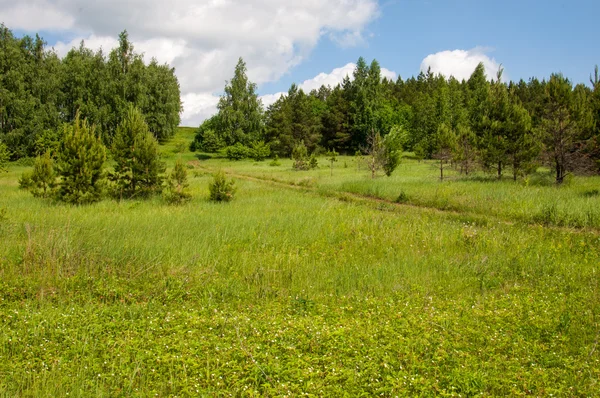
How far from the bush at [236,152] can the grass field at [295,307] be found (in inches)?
1805

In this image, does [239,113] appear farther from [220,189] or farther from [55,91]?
[220,189]

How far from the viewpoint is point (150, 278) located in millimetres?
7496

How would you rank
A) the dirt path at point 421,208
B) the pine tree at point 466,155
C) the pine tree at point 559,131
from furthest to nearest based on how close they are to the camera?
the pine tree at point 466,155 < the pine tree at point 559,131 < the dirt path at point 421,208

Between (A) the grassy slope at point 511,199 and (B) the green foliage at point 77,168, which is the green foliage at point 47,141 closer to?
(B) the green foliage at point 77,168

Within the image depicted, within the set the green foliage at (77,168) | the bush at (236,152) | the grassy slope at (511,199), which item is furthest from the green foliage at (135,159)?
the bush at (236,152)

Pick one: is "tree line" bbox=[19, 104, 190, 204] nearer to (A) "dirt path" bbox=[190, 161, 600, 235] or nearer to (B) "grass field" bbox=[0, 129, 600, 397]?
(B) "grass field" bbox=[0, 129, 600, 397]

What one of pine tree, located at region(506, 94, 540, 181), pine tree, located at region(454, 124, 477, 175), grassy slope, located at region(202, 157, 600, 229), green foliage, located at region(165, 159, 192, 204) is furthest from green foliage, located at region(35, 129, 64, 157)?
pine tree, located at region(506, 94, 540, 181)

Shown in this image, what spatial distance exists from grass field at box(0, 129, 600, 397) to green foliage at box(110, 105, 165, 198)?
242 inches

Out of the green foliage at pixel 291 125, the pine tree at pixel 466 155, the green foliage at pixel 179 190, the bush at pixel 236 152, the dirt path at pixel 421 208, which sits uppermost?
the green foliage at pixel 291 125

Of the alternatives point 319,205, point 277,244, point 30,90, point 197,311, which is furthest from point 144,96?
point 197,311

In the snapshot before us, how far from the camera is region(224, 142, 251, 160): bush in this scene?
190 feet

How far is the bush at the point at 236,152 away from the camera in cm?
5800

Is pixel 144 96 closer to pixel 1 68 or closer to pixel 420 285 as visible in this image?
pixel 1 68

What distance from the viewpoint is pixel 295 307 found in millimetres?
6500
